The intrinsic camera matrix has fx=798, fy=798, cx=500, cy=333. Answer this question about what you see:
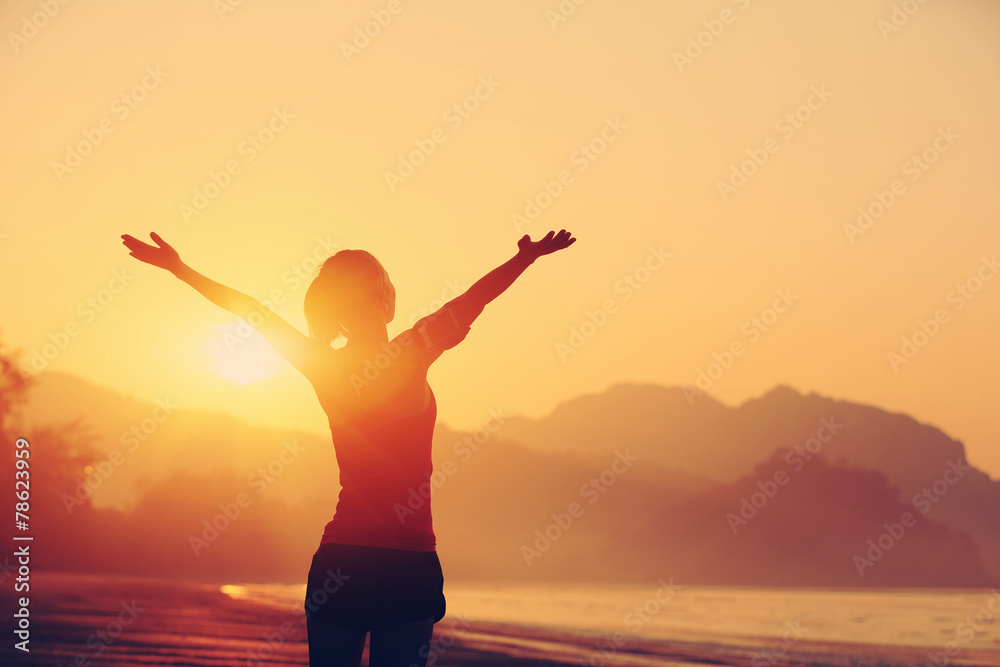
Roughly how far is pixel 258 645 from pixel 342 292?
24.5 meters

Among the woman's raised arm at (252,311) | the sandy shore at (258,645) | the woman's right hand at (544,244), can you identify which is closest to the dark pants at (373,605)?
the woman's raised arm at (252,311)

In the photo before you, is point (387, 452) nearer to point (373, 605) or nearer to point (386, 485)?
point (386, 485)

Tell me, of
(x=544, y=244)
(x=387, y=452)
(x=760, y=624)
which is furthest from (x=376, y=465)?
(x=760, y=624)

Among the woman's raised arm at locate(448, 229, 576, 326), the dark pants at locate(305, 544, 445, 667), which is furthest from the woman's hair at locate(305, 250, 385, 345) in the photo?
the dark pants at locate(305, 544, 445, 667)

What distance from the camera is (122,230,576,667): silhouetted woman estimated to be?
95.4 inches

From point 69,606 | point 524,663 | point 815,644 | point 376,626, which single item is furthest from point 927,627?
point 376,626

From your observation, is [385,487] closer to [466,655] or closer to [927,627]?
[466,655]

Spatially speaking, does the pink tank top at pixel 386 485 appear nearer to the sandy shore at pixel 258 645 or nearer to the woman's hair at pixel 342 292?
the woman's hair at pixel 342 292

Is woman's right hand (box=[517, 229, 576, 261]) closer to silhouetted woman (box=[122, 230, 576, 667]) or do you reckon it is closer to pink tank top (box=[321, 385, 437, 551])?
silhouetted woman (box=[122, 230, 576, 667])

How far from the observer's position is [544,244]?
111 inches

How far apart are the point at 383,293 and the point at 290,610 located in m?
42.0

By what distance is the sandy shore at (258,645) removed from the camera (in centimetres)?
2055

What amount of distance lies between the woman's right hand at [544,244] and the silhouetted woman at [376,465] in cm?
13

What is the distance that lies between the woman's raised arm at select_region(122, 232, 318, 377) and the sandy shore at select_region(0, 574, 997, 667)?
17.4 metres
